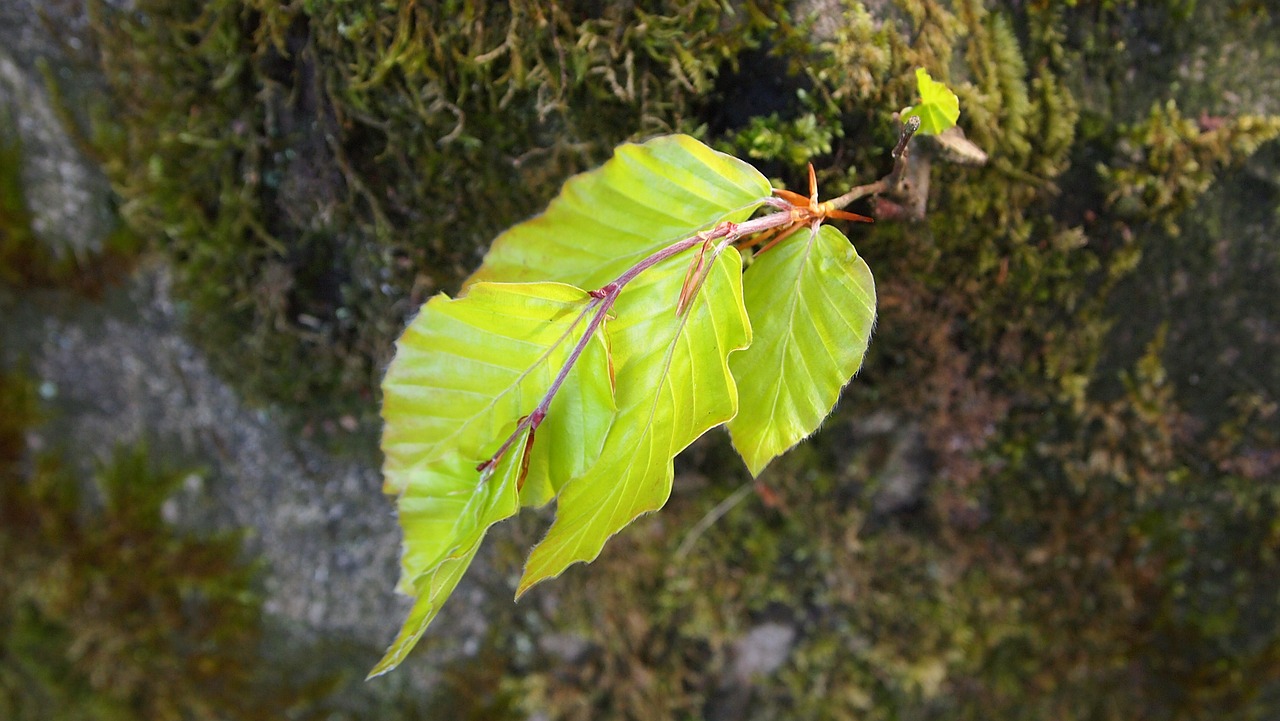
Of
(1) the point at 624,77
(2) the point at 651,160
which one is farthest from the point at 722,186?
(1) the point at 624,77

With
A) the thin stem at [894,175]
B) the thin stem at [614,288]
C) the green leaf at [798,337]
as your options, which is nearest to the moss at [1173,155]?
the thin stem at [894,175]

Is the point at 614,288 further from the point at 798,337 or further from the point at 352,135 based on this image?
the point at 352,135

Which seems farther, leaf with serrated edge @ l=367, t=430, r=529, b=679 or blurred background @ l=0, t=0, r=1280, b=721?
blurred background @ l=0, t=0, r=1280, b=721

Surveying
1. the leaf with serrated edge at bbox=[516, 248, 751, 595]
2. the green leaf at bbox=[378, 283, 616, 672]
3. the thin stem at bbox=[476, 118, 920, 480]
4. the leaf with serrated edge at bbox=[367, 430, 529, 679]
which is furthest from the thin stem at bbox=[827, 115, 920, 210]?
the leaf with serrated edge at bbox=[367, 430, 529, 679]

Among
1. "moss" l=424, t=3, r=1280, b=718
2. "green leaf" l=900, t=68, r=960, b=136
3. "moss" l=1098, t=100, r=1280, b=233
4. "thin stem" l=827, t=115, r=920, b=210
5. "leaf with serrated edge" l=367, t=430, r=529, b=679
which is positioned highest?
"green leaf" l=900, t=68, r=960, b=136

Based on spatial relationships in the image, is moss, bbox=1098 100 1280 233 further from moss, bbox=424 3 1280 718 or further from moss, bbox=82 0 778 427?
moss, bbox=82 0 778 427

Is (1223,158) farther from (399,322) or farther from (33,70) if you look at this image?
(33,70)

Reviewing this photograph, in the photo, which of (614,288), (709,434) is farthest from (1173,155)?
(614,288)
